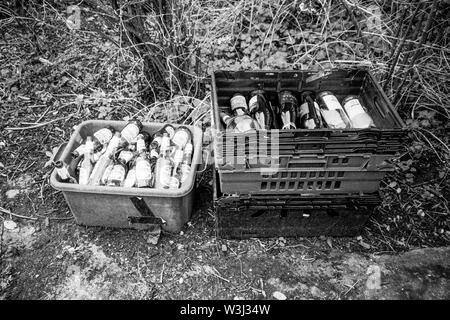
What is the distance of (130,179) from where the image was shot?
95.2 inches

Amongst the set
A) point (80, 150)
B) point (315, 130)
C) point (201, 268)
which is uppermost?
point (315, 130)

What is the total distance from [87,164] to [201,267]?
1119 millimetres

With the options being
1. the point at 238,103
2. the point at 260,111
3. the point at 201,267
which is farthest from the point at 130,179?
the point at 260,111

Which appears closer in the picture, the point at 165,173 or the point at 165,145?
the point at 165,173

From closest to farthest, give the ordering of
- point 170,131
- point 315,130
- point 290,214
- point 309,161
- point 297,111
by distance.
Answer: point 315,130
point 309,161
point 290,214
point 297,111
point 170,131

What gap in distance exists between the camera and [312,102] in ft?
7.95

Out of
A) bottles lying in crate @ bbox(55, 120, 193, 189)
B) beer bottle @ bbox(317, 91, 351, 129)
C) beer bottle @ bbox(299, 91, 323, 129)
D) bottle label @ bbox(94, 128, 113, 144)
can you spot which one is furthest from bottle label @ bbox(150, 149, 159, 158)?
beer bottle @ bbox(317, 91, 351, 129)

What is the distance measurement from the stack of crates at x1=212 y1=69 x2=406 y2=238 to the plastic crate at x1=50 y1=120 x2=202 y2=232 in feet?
0.89

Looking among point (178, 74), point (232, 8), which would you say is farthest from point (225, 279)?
point (232, 8)

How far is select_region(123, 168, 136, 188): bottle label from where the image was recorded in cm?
238

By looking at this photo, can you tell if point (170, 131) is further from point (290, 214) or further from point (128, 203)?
point (290, 214)

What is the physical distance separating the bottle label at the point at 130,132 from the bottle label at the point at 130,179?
288 mm
